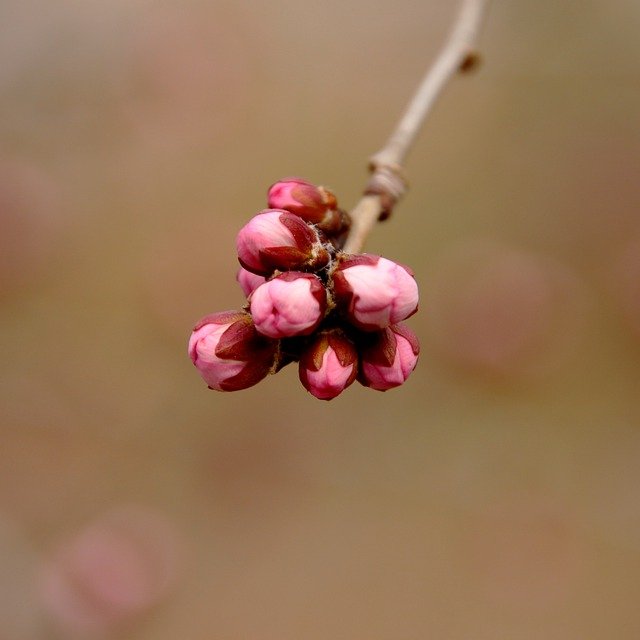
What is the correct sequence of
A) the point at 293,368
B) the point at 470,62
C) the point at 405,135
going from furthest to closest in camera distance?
the point at 293,368, the point at 470,62, the point at 405,135

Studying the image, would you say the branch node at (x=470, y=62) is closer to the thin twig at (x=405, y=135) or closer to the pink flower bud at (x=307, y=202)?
the thin twig at (x=405, y=135)

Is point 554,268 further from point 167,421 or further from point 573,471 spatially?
point 167,421

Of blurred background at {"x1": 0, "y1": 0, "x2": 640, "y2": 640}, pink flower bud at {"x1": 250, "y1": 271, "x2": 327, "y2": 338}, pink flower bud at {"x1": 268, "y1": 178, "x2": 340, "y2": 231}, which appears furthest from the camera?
blurred background at {"x1": 0, "y1": 0, "x2": 640, "y2": 640}

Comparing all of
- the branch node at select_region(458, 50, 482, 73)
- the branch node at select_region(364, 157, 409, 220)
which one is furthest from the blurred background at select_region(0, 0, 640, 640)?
the branch node at select_region(364, 157, 409, 220)

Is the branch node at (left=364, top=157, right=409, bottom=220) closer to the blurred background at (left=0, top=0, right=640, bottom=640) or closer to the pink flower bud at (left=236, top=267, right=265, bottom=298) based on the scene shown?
the pink flower bud at (left=236, top=267, right=265, bottom=298)

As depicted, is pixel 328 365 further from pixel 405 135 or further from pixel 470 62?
pixel 470 62

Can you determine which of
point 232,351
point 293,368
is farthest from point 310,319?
point 293,368

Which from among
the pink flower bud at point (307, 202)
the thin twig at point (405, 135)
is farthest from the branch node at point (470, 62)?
the pink flower bud at point (307, 202)
